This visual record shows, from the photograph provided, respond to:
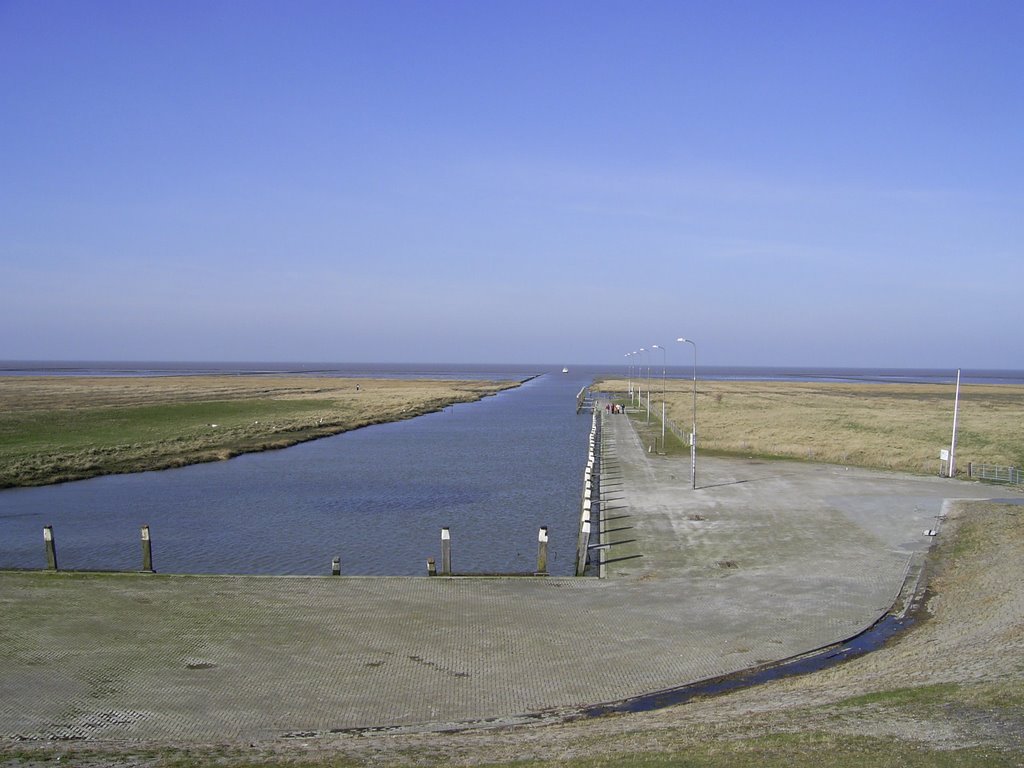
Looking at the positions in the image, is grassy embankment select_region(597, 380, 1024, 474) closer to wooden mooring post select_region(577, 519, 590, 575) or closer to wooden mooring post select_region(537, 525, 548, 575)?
wooden mooring post select_region(577, 519, 590, 575)

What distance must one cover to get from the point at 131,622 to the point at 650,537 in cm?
1372

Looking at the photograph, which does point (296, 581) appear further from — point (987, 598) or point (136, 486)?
point (136, 486)

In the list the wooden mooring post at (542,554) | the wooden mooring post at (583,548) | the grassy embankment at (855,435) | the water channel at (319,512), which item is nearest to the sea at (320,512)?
the water channel at (319,512)

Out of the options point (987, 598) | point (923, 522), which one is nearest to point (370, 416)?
point (923, 522)

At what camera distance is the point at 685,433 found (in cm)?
5275

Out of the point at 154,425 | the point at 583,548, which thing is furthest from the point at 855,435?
the point at 154,425

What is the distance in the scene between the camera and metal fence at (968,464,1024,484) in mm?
34400

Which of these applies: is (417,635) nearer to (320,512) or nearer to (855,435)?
(320,512)

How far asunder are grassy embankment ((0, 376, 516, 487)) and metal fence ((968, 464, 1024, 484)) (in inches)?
1489

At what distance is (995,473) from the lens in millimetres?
36000

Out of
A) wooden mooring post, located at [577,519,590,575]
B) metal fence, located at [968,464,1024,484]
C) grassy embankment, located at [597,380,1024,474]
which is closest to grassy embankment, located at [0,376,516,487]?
grassy embankment, located at [597,380,1024,474]

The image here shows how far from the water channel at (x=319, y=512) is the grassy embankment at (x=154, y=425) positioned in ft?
9.84

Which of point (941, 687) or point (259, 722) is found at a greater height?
point (941, 687)

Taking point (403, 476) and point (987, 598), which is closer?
point (987, 598)
